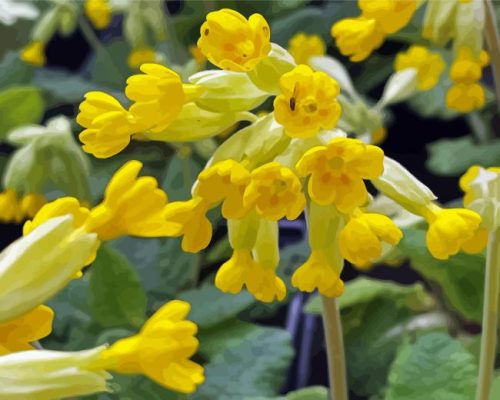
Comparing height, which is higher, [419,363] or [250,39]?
[250,39]

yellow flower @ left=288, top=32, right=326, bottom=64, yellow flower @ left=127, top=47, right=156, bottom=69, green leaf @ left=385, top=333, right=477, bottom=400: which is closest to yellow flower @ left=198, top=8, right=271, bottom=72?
green leaf @ left=385, top=333, right=477, bottom=400

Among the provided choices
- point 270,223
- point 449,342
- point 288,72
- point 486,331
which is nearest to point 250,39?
point 288,72

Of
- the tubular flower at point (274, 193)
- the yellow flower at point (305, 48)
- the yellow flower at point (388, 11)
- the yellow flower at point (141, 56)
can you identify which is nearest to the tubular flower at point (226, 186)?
the tubular flower at point (274, 193)

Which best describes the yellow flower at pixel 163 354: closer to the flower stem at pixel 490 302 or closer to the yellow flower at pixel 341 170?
the yellow flower at pixel 341 170

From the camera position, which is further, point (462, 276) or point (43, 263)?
point (462, 276)

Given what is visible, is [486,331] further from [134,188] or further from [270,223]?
[134,188]

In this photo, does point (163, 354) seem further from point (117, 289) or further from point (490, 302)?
point (117, 289)

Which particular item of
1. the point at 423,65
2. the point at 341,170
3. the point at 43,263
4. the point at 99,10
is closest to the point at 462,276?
the point at 423,65
